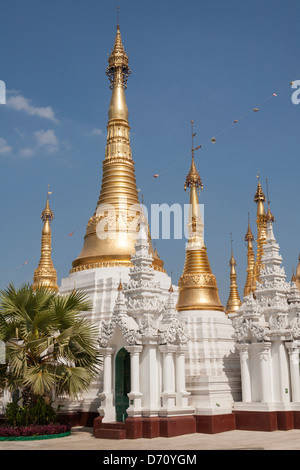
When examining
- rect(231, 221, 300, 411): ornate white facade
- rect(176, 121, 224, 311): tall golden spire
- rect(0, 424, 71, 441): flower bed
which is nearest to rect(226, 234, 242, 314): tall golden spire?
rect(176, 121, 224, 311): tall golden spire

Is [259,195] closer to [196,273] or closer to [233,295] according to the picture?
[233,295]

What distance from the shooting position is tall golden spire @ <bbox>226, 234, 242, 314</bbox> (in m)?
42.0

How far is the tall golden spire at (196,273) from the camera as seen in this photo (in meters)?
25.0

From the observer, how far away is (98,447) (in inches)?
663

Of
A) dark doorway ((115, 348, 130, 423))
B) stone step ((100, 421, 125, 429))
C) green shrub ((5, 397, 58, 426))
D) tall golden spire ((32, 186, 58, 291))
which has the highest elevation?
tall golden spire ((32, 186, 58, 291))

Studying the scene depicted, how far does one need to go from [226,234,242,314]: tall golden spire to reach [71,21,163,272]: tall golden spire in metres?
14.9

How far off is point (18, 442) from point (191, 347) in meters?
8.14

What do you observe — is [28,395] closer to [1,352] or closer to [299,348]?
[1,352]

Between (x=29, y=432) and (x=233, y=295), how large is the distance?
27222mm

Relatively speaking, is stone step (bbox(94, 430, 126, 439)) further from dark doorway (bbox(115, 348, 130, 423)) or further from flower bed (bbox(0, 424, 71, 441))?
flower bed (bbox(0, 424, 71, 441))

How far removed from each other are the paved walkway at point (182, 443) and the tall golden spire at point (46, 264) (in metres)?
20.4

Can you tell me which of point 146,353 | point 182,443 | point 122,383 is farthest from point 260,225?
point 182,443

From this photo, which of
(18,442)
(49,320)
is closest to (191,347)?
(49,320)

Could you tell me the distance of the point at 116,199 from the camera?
28.9 m
